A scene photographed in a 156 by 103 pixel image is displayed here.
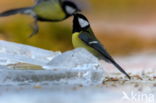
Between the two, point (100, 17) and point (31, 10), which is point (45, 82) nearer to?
point (31, 10)

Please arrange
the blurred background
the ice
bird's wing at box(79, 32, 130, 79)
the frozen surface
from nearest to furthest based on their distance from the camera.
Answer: the frozen surface
the ice
bird's wing at box(79, 32, 130, 79)
the blurred background

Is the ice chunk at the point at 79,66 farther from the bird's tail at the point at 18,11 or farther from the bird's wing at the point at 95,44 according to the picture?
the bird's wing at the point at 95,44

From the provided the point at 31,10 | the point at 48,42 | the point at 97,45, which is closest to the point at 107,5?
the point at 48,42

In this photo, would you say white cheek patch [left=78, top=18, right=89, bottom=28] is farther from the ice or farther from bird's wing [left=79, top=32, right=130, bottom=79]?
the ice

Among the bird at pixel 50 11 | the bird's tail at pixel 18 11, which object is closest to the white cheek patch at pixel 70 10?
the bird at pixel 50 11

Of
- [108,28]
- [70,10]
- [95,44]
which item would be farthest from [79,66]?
[108,28]

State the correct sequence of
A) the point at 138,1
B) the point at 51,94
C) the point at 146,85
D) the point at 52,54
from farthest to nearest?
the point at 138,1
the point at 52,54
the point at 146,85
the point at 51,94

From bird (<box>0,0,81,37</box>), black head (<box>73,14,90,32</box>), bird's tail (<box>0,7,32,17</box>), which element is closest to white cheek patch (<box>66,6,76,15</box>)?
bird (<box>0,0,81,37</box>)
